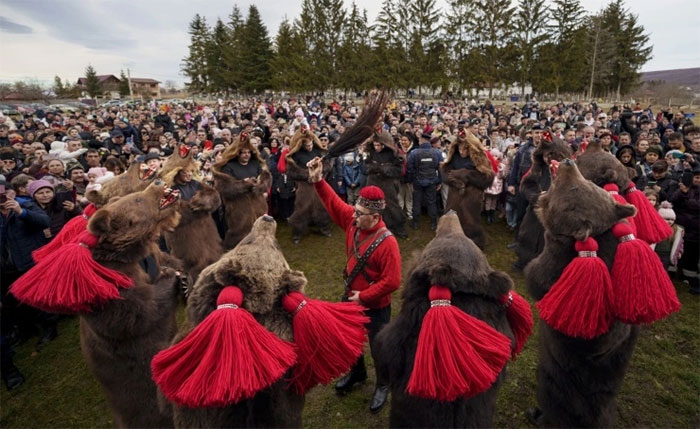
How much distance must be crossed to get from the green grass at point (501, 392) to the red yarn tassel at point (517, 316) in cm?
171

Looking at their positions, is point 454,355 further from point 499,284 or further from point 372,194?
point 372,194

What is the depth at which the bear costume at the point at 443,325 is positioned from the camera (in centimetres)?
211

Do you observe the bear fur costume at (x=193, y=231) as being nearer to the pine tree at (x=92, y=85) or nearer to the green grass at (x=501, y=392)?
the green grass at (x=501, y=392)

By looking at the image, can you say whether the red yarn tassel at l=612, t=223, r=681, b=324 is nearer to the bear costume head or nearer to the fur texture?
the bear costume head

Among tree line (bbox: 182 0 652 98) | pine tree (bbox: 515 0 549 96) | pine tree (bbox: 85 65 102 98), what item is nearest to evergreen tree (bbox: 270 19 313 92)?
tree line (bbox: 182 0 652 98)

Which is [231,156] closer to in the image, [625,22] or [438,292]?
[438,292]

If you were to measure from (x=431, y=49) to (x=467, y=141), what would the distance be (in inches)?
1452

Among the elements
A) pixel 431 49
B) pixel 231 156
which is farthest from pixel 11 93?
pixel 231 156

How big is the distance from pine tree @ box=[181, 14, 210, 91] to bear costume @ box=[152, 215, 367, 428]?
188ft

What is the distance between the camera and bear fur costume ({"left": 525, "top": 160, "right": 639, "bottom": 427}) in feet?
8.91

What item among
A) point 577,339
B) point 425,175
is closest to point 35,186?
point 577,339

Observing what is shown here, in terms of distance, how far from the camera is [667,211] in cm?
568

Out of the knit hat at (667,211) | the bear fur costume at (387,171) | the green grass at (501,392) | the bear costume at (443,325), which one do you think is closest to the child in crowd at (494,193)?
the bear fur costume at (387,171)

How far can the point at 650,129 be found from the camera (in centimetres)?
1191
